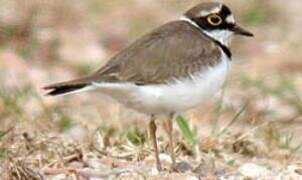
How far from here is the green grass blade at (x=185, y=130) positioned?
7.02 metres

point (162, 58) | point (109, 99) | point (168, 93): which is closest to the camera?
point (168, 93)

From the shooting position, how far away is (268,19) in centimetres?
1125

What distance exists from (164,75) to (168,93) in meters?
0.10

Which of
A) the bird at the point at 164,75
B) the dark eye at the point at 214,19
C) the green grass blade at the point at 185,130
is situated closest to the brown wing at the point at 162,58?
the bird at the point at 164,75

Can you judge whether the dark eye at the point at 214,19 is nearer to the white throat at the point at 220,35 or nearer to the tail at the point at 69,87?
the white throat at the point at 220,35

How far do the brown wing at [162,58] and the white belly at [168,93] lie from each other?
0.04 meters

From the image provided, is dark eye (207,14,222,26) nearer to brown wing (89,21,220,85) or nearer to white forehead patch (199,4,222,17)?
white forehead patch (199,4,222,17)

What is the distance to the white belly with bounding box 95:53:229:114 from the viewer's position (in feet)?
20.7

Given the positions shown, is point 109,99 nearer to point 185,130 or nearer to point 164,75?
point 185,130

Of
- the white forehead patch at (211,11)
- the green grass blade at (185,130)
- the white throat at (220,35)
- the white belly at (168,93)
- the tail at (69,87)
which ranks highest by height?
the white forehead patch at (211,11)

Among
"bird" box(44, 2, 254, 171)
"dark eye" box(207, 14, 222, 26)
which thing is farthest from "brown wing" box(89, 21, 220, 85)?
→ "dark eye" box(207, 14, 222, 26)

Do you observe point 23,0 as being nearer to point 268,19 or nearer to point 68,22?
point 68,22

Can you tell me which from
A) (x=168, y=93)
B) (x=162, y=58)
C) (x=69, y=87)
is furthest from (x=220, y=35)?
(x=69, y=87)

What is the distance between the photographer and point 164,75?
641 cm
